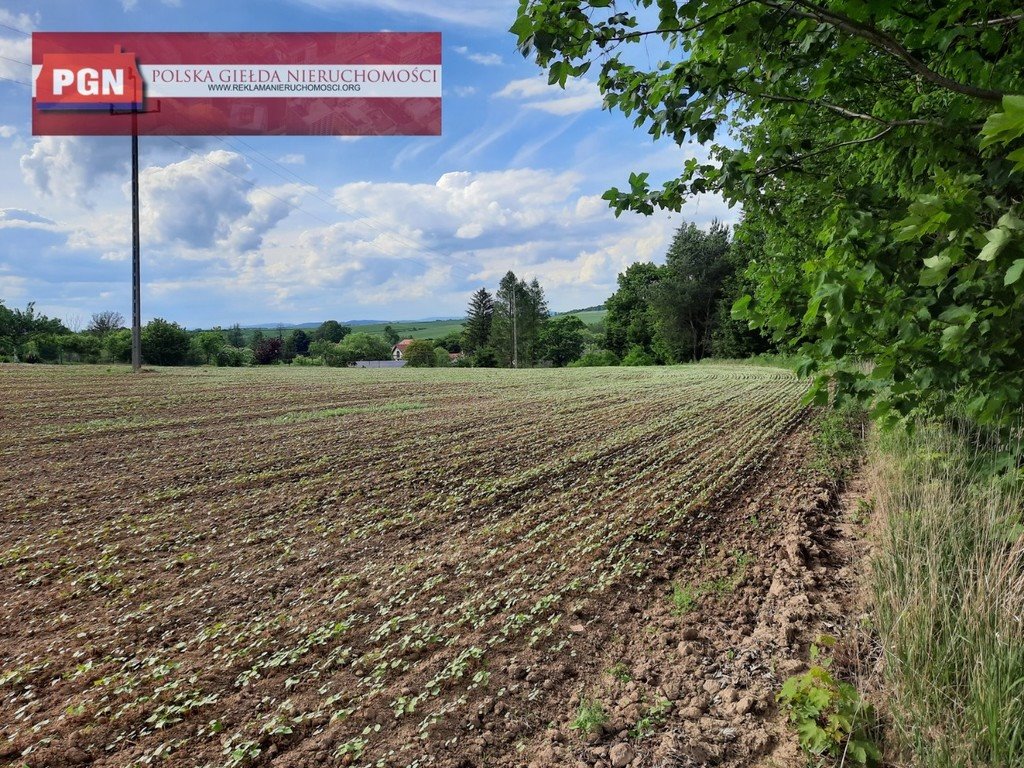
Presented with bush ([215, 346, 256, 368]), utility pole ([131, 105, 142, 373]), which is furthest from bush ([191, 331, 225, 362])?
utility pole ([131, 105, 142, 373])

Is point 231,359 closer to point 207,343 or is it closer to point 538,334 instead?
point 207,343

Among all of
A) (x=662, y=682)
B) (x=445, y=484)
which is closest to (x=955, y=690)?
(x=662, y=682)

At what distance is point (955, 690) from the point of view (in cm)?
263

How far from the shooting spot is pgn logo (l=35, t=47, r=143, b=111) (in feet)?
81.1

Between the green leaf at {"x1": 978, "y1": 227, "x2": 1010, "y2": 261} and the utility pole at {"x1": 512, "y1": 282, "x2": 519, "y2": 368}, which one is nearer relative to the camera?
the green leaf at {"x1": 978, "y1": 227, "x2": 1010, "y2": 261}

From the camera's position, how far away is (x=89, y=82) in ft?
85.5

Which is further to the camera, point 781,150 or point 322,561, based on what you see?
point 322,561

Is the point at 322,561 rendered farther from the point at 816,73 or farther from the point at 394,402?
the point at 394,402

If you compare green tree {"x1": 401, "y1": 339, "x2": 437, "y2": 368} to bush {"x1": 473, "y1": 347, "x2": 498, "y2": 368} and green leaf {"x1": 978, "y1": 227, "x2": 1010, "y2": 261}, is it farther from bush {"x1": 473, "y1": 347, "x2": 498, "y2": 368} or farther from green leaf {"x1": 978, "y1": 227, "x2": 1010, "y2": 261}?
green leaf {"x1": 978, "y1": 227, "x2": 1010, "y2": 261}

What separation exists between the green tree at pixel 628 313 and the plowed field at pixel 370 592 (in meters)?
55.8

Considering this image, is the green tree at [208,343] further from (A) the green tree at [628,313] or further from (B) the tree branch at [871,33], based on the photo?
(B) the tree branch at [871,33]

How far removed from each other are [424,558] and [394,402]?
1341 cm

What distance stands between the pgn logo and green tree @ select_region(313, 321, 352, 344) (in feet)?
310

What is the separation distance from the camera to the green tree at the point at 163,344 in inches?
2351
